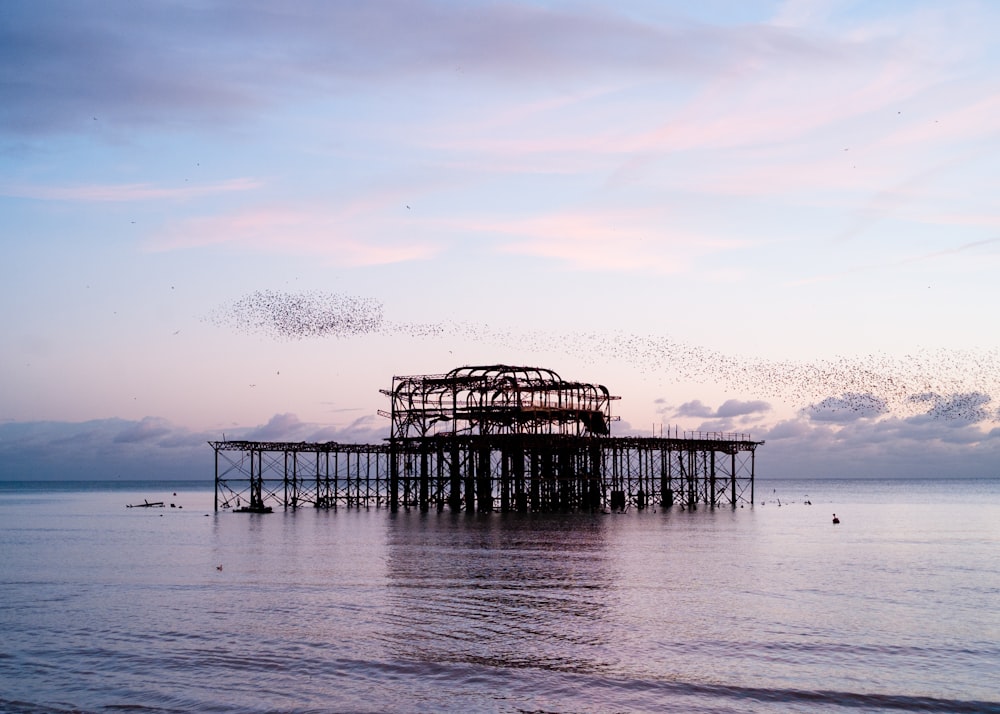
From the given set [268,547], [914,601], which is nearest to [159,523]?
[268,547]

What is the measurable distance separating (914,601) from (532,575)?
1298 cm

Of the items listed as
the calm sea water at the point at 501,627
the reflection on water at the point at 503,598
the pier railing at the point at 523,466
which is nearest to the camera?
the calm sea water at the point at 501,627

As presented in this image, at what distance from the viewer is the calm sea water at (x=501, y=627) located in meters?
20.0

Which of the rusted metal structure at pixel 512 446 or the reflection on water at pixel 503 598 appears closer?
the reflection on water at pixel 503 598

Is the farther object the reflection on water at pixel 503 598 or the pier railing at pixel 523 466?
the pier railing at pixel 523 466

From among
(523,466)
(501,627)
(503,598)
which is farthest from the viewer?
(523,466)

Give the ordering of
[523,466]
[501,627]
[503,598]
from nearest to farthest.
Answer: [501,627]
[503,598]
[523,466]

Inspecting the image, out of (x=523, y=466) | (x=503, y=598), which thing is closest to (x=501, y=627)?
(x=503, y=598)

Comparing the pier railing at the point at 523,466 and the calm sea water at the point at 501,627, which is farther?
the pier railing at the point at 523,466

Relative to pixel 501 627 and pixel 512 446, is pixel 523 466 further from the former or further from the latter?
pixel 501 627

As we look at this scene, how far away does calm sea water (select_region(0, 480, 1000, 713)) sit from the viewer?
2000cm

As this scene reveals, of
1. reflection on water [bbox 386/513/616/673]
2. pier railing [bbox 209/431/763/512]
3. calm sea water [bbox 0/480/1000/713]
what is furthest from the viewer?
pier railing [bbox 209/431/763/512]

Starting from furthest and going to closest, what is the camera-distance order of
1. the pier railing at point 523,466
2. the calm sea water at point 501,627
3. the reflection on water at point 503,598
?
the pier railing at point 523,466 → the reflection on water at point 503,598 → the calm sea water at point 501,627

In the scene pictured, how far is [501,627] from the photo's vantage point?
26203mm
